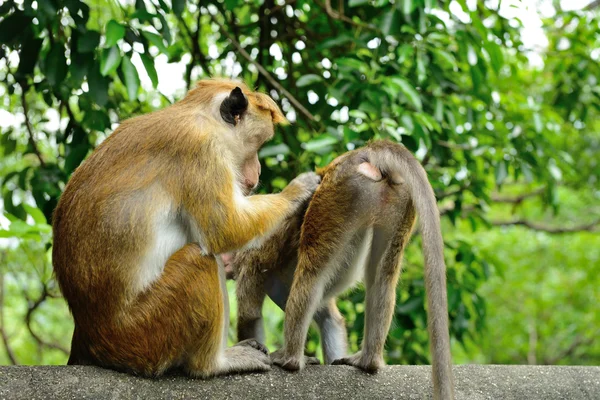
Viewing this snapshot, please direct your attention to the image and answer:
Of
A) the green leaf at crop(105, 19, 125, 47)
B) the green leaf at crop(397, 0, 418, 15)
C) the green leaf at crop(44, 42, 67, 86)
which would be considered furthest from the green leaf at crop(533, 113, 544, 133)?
the green leaf at crop(44, 42, 67, 86)

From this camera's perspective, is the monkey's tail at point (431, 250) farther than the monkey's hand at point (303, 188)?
No

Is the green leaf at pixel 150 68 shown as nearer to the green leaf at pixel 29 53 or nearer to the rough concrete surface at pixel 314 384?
the green leaf at pixel 29 53

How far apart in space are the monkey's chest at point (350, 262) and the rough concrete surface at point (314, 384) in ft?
1.80

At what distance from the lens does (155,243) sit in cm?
381

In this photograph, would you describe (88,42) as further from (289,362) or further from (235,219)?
(289,362)

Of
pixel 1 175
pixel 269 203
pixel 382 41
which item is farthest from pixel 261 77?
pixel 1 175

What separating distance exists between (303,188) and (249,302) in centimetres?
98

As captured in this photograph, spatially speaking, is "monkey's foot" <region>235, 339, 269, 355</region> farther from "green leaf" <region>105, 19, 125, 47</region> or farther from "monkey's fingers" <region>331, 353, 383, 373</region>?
"green leaf" <region>105, 19, 125, 47</region>

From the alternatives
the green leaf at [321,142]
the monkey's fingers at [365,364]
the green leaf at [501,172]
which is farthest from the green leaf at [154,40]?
the green leaf at [501,172]

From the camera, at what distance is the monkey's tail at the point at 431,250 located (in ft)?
10.7

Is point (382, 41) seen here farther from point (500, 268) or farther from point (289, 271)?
point (500, 268)

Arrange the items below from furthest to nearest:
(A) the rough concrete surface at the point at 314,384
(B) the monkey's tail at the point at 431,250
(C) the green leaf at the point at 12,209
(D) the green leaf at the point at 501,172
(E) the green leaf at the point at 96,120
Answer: (D) the green leaf at the point at 501,172
(C) the green leaf at the point at 12,209
(E) the green leaf at the point at 96,120
(A) the rough concrete surface at the point at 314,384
(B) the monkey's tail at the point at 431,250

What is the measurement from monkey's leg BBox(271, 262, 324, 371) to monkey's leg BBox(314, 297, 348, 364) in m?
0.86

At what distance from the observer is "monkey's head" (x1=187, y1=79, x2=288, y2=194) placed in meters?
4.22
